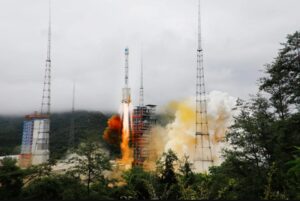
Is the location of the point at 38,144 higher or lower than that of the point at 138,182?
higher

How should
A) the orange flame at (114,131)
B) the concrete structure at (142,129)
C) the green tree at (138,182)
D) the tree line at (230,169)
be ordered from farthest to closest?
the orange flame at (114,131) < the concrete structure at (142,129) < the green tree at (138,182) < the tree line at (230,169)

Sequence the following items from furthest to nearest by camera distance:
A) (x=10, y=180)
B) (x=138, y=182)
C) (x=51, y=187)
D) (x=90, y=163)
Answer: (x=138, y=182)
(x=10, y=180)
(x=51, y=187)
(x=90, y=163)

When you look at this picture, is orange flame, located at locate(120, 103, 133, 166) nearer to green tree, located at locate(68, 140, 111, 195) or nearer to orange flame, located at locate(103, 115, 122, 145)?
orange flame, located at locate(103, 115, 122, 145)

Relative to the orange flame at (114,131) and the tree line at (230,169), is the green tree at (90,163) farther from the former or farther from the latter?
the orange flame at (114,131)

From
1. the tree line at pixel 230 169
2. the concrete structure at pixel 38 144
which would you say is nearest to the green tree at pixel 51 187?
the tree line at pixel 230 169

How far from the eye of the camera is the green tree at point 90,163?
98.5 ft

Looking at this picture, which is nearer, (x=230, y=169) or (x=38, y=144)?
(x=230, y=169)

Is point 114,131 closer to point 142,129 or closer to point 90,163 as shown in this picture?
point 142,129

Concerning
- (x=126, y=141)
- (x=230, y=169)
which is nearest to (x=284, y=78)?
(x=230, y=169)

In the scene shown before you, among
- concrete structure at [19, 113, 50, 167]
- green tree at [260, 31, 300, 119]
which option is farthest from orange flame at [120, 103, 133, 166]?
green tree at [260, 31, 300, 119]

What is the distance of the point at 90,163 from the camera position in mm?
30047

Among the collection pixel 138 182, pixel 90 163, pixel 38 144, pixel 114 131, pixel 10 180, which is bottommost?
pixel 138 182

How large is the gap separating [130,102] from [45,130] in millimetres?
22301

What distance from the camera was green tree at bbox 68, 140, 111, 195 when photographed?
30016 mm
